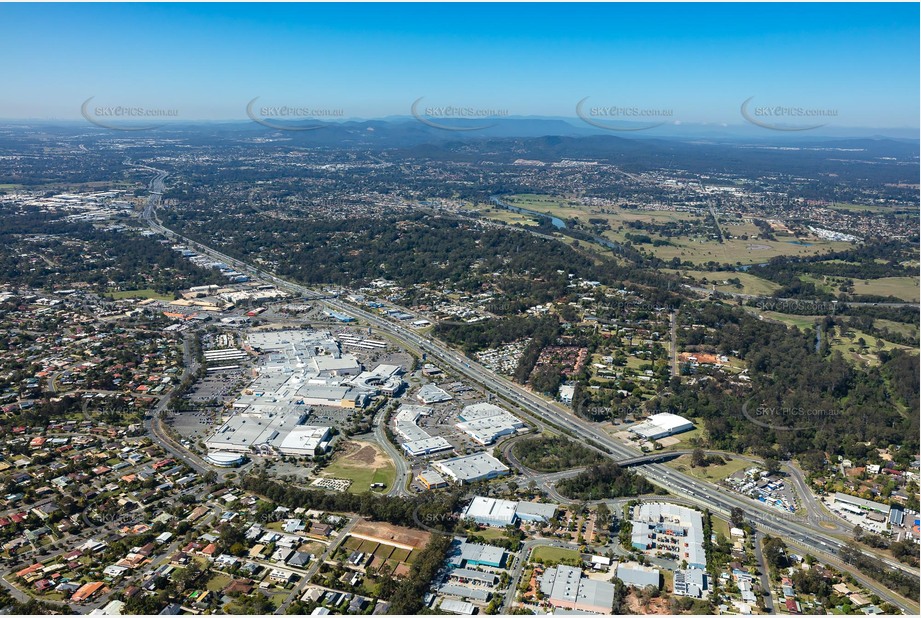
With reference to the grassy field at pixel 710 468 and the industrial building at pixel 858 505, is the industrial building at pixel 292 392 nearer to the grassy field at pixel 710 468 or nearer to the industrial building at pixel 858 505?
the grassy field at pixel 710 468

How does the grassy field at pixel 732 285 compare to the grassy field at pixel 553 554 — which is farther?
the grassy field at pixel 732 285

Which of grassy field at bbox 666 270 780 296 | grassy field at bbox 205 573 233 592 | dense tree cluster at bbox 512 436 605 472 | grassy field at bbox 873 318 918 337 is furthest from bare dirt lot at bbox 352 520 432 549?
grassy field at bbox 666 270 780 296

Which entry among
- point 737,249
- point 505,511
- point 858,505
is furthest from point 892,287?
point 505,511

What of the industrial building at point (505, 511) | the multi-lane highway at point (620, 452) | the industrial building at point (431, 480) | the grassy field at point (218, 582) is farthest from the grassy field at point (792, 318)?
the grassy field at point (218, 582)

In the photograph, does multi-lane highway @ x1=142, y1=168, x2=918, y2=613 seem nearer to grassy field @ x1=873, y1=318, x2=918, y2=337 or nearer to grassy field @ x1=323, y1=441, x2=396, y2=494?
grassy field @ x1=323, y1=441, x2=396, y2=494

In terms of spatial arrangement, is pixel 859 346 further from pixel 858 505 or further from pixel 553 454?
pixel 553 454

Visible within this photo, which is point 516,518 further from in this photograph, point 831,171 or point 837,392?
point 831,171
